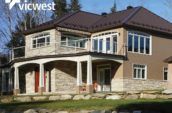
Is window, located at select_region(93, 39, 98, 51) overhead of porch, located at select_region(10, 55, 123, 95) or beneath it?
overhead

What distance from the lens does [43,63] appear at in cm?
3791

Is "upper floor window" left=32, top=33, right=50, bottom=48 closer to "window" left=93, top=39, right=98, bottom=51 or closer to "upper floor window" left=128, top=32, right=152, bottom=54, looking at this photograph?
"window" left=93, top=39, right=98, bottom=51

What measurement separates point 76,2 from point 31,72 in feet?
90.2

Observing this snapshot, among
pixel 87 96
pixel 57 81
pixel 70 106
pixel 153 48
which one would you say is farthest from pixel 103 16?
pixel 70 106

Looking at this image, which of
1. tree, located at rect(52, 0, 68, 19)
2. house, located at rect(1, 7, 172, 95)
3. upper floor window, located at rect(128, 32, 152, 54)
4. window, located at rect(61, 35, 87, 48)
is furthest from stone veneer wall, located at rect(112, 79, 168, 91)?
tree, located at rect(52, 0, 68, 19)

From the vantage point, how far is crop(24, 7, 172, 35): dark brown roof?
1543 inches

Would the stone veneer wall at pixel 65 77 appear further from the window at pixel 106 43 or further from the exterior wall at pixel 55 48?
the window at pixel 106 43

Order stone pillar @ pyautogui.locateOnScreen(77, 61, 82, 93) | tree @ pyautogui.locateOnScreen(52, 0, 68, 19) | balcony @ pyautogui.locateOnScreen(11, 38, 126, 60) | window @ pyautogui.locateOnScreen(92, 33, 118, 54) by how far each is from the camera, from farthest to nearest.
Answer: tree @ pyautogui.locateOnScreen(52, 0, 68, 19), window @ pyautogui.locateOnScreen(92, 33, 118, 54), balcony @ pyautogui.locateOnScreen(11, 38, 126, 60), stone pillar @ pyautogui.locateOnScreen(77, 61, 82, 93)

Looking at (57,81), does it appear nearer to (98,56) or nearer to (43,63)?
(43,63)

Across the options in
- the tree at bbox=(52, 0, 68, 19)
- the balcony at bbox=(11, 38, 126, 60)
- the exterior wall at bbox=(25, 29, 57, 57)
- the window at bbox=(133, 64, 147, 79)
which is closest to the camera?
the balcony at bbox=(11, 38, 126, 60)

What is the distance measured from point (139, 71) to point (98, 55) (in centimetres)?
489

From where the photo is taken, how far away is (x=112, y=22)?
39.7 metres

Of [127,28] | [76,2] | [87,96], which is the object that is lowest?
[87,96]

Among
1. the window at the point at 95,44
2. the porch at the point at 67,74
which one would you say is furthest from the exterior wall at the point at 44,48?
the window at the point at 95,44
